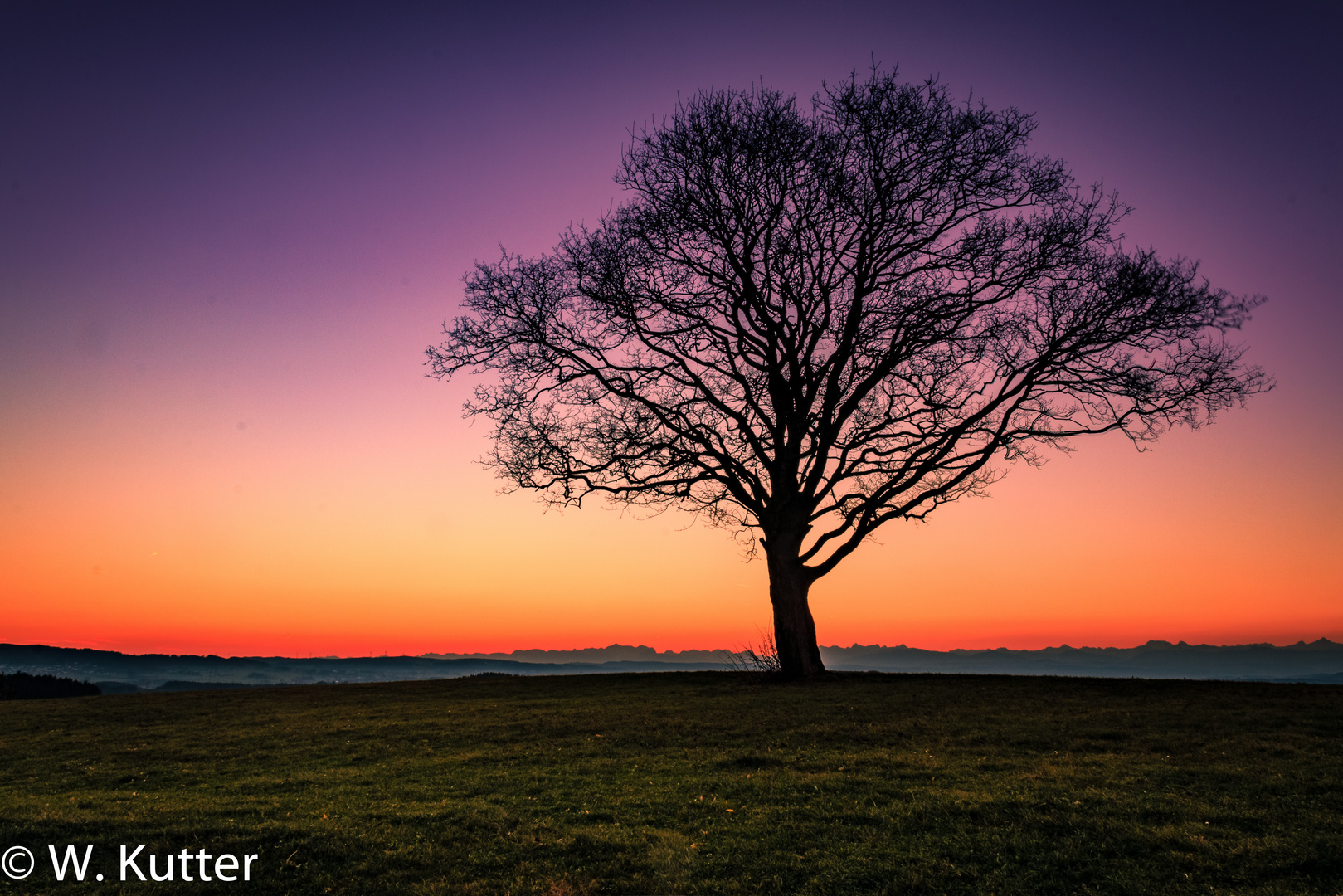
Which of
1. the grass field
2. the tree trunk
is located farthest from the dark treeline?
the tree trunk

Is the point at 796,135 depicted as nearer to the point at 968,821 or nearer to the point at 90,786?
the point at 968,821

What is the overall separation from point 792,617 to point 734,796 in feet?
47.7

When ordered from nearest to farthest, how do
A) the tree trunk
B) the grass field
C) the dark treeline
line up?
the grass field → the tree trunk → the dark treeline

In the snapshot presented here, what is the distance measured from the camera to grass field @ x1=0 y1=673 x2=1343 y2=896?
8.05 metres

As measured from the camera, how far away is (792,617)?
25109mm

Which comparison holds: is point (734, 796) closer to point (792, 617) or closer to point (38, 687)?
point (792, 617)

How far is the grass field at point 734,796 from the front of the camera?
8.05 m

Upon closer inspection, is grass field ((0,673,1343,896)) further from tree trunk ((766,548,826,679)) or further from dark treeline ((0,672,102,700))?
dark treeline ((0,672,102,700))

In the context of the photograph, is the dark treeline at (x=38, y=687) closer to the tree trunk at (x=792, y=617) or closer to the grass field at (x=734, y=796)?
the grass field at (x=734, y=796)

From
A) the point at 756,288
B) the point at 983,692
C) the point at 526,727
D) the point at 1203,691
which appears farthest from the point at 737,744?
the point at 756,288

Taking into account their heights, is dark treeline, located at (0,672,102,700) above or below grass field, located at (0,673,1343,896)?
below

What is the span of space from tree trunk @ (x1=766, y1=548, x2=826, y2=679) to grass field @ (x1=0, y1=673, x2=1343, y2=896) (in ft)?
14.4

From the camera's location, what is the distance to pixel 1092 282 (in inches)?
949

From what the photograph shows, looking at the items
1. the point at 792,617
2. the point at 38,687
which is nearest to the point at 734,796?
the point at 792,617
